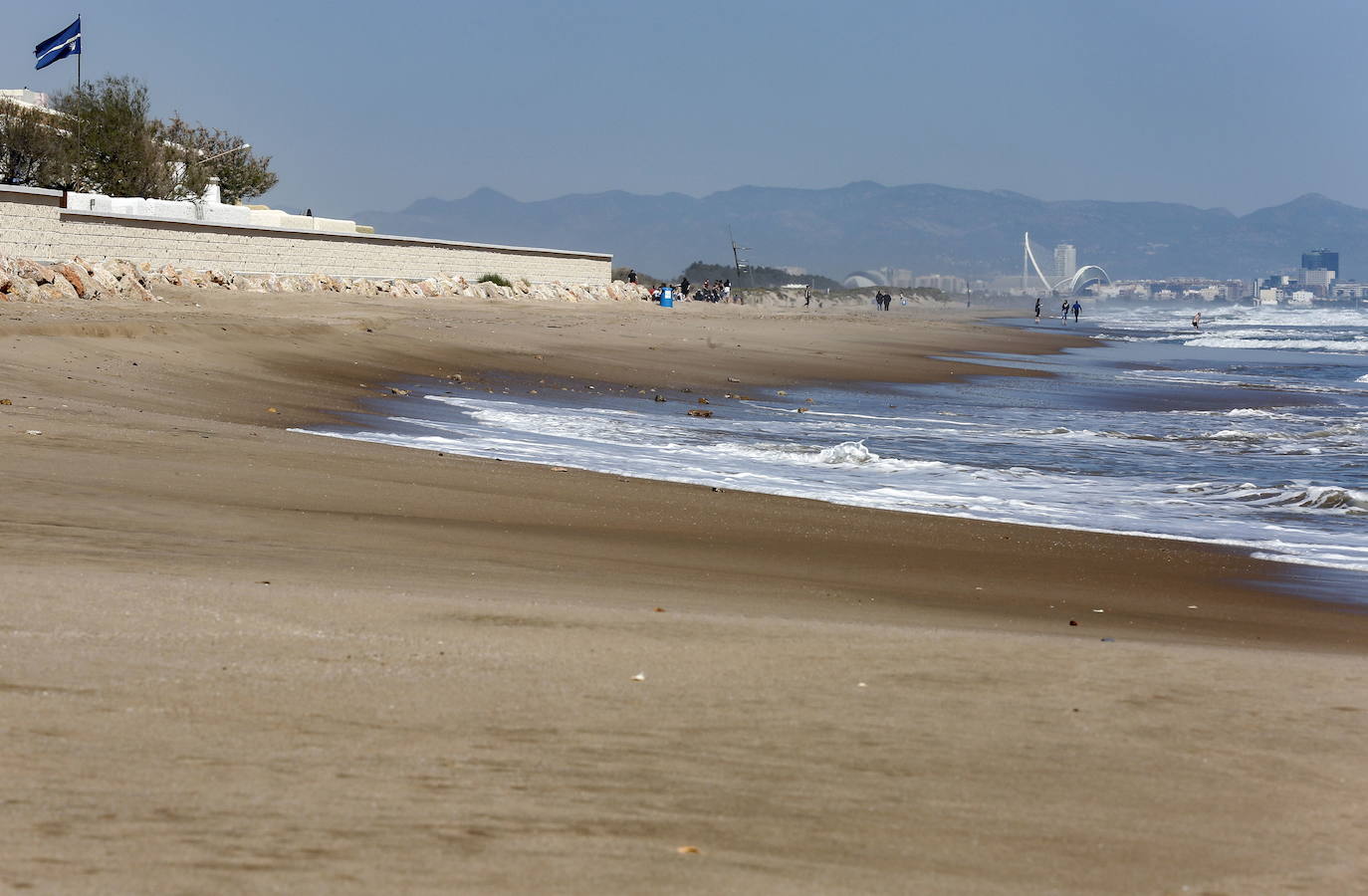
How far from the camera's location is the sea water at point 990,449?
10.6 metres

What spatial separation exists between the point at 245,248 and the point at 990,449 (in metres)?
28.0

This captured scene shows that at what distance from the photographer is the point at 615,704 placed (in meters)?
3.94

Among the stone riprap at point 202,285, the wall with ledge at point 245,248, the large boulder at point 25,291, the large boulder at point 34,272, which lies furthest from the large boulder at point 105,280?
the large boulder at point 25,291

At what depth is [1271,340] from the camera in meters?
59.6

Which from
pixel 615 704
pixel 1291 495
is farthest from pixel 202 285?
pixel 615 704

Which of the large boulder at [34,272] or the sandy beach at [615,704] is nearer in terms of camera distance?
the sandy beach at [615,704]

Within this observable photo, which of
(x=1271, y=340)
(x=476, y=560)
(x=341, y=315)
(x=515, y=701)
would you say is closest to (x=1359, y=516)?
(x=476, y=560)

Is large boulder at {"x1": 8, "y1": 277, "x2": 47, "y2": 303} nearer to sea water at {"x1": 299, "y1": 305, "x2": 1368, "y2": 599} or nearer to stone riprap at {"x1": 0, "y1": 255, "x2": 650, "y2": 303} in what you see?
stone riprap at {"x1": 0, "y1": 255, "x2": 650, "y2": 303}

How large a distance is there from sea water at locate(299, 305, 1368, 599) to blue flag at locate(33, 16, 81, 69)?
25.3 meters

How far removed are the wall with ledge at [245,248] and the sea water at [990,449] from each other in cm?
1521

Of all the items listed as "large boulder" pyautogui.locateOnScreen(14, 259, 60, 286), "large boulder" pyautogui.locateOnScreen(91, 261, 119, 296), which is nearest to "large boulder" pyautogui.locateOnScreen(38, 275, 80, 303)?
"large boulder" pyautogui.locateOnScreen(14, 259, 60, 286)

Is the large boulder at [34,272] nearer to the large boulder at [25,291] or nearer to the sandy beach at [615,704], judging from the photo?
the large boulder at [25,291]

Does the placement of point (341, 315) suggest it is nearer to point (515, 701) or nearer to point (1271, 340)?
point (515, 701)

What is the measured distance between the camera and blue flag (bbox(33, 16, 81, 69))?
36.5m
